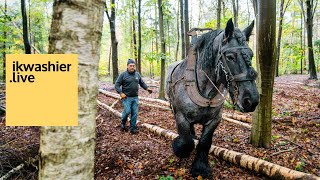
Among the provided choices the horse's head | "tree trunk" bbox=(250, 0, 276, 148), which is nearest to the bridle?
the horse's head

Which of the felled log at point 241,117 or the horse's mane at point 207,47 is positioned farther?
the felled log at point 241,117

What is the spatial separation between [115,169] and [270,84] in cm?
371

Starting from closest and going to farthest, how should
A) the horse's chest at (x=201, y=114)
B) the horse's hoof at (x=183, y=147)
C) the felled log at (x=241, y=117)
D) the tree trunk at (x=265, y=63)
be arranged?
1. the horse's chest at (x=201, y=114)
2. the horse's hoof at (x=183, y=147)
3. the tree trunk at (x=265, y=63)
4. the felled log at (x=241, y=117)

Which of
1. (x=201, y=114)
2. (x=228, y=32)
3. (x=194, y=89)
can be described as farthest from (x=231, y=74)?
(x=201, y=114)

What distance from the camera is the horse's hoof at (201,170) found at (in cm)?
425

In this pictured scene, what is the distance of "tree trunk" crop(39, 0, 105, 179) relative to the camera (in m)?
1.40

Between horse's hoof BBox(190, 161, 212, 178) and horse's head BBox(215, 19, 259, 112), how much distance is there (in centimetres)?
155

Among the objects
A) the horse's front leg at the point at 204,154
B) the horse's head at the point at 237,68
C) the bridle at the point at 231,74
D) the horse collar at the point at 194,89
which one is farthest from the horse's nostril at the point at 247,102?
the horse's front leg at the point at 204,154

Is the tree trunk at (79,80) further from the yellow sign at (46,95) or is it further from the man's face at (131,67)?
the man's face at (131,67)

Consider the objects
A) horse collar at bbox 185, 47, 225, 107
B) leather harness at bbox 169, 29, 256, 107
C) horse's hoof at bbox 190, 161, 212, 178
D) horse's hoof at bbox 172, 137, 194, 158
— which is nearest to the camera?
leather harness at bbox 169, 29, 256, 107

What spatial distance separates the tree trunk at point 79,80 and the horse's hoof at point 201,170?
10.3ft

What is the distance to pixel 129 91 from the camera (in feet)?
24.6

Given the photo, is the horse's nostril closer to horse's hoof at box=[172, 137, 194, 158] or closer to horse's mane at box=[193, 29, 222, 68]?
horse's mane at box=[193, 29, 222, 68]

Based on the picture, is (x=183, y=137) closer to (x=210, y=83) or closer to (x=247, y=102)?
(x=210, y=83)
